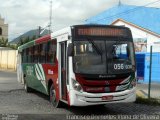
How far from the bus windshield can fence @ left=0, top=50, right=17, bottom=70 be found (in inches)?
1513

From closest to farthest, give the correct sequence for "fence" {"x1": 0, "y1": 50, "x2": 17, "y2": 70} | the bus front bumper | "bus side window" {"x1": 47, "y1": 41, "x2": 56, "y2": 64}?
the bus front bumper
"bus side window" {"x1": 47, "y1": 41, "x2": 56, "y2": 64}
"fence" {"x1": 0, "y1": 50, "x2": 17, "y2": 70}

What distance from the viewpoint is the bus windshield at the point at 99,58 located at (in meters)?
11.7

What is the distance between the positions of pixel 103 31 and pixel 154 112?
10.00 ft

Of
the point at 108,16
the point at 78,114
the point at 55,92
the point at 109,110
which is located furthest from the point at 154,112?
the point at 108,16

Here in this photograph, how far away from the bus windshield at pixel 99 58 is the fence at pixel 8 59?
38.4 m

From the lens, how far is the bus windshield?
11.7 metres

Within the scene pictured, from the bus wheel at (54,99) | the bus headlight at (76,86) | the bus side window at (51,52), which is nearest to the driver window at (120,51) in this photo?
the bus headlight at (76,86)

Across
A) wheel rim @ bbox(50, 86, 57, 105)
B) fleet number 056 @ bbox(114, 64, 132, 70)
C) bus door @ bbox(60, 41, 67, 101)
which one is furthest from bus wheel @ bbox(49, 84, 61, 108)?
fleet number 056 @ bbox(114, 64, 132, 70)

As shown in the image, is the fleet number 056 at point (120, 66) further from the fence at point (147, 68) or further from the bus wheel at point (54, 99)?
the fence at point (147, 68)

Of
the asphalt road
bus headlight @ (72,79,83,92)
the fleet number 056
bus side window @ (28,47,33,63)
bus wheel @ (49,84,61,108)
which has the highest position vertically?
bus side window @ (28,47,33,63)

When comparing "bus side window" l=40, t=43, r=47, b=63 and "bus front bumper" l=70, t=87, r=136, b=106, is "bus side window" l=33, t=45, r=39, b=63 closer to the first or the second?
"bus side window" l=40, t=43, r=47, b=63

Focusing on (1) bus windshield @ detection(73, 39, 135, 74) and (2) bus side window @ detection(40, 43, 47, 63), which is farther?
(2) bus side window @ detection(40, 43, 47, 63)

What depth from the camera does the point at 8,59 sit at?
171ft

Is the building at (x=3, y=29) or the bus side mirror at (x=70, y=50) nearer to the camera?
A: the bus side mirror at (x=70, y=50)
